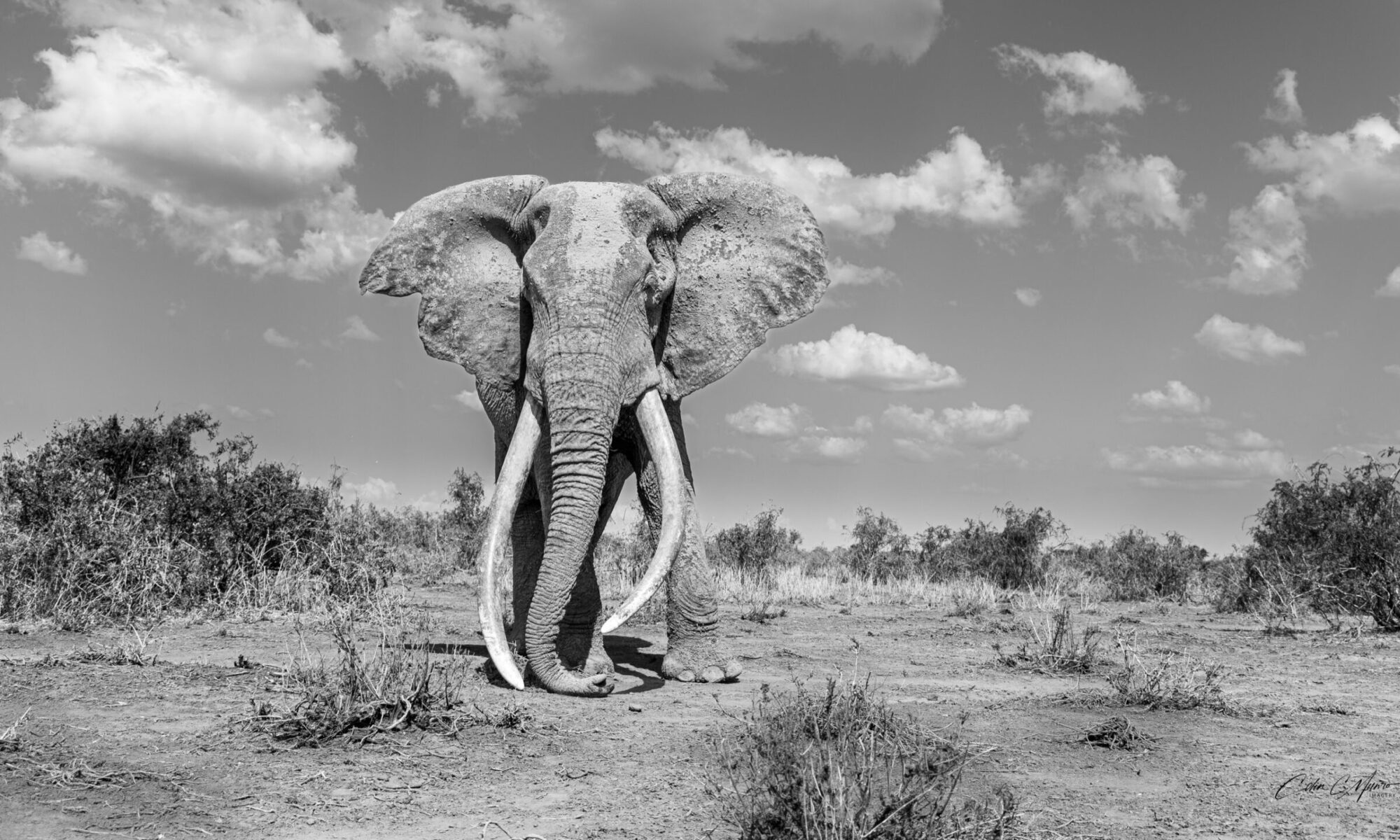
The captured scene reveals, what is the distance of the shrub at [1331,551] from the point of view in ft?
46.4

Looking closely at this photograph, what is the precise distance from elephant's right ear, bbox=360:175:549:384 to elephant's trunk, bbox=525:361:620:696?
1.41 m

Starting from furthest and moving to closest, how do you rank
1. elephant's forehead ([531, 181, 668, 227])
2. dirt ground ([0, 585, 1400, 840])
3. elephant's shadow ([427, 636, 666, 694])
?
elephant's shadow ([427, 636, 666, 694]), elephant's forehead ([531, 181, 668, 227]), dirt ground ([0, 585, 1400, 840])

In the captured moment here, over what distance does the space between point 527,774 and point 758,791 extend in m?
1.80

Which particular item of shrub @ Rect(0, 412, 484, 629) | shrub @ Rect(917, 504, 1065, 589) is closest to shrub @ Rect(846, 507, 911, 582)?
shrub @ Rect(917, 504, 1065, 589)

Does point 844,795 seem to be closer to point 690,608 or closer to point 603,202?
point 690,608

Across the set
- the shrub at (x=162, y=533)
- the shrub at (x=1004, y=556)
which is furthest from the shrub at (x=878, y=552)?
the shrub at (x=162, y=533)

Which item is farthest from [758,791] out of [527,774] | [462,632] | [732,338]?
[462,632]

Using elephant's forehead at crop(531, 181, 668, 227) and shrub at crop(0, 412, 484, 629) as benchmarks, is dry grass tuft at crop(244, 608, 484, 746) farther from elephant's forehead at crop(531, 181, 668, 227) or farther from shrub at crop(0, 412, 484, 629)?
shrub at crop(0, 412, 484, 629)

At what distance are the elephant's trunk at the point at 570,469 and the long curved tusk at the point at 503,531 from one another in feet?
0.84

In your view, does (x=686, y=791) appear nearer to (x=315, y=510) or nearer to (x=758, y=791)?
(x=758, y=791)

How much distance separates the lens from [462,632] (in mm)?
11852

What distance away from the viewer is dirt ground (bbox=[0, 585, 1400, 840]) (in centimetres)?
505
